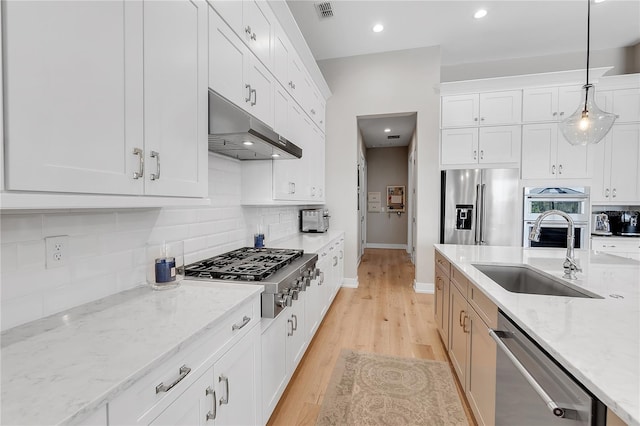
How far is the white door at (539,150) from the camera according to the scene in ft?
12.5

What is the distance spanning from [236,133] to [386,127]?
5.28 meters

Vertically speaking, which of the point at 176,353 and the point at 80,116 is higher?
the point at 80,116

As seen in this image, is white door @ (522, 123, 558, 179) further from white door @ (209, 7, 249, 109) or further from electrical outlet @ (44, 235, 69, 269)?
electrical outlet @ (44, 235, 69, 269)

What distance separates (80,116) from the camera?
83cm

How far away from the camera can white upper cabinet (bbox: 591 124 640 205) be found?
3.81 meters

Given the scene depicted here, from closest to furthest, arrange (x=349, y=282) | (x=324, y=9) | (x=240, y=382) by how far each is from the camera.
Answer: (x=240, y=382), (x=324, y=9), (x=349, y=282)

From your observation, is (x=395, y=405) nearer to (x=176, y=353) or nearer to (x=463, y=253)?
(x=463, y=253)

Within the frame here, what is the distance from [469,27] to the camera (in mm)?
3660

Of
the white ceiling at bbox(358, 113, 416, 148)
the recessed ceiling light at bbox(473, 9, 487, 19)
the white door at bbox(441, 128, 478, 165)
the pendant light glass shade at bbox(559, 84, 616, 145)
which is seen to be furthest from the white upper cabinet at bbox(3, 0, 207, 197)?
the white ceiling at bbox(358, 113, 416, 148)

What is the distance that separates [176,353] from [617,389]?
114 centimetres

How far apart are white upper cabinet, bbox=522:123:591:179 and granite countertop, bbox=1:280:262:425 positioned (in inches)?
167

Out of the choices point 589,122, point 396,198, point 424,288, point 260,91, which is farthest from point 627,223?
point 260,91

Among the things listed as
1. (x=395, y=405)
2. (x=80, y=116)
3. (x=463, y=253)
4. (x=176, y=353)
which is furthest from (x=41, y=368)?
(x=463, y=253)

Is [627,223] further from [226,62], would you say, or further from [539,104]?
[226,62]
